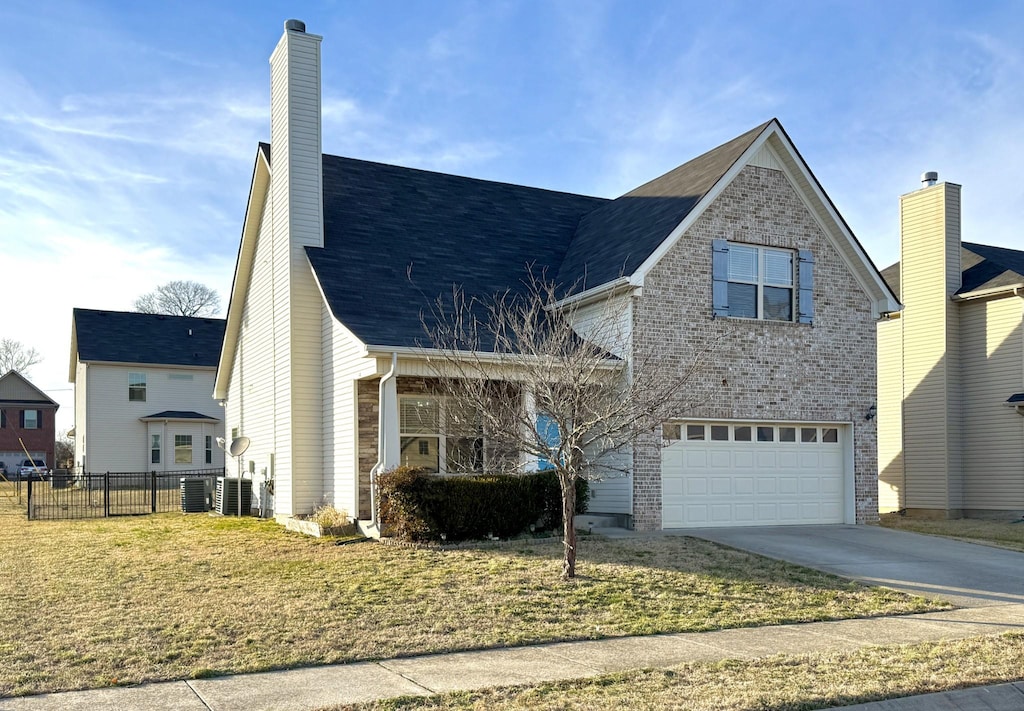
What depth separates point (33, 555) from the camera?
1484 centimetres

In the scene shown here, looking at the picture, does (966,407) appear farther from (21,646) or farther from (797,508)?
(21,646)

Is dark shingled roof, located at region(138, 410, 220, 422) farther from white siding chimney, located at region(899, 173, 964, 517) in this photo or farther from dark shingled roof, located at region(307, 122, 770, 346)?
white siding chimney, located at region(899, 173, 964, 517)

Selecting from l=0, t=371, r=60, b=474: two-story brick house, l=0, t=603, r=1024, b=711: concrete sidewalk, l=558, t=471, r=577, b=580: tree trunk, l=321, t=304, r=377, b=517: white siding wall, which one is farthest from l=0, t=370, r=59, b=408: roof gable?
l=0, t=603, r=1024, b=711: concrete sidewalk

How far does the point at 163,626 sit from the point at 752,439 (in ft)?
38.7

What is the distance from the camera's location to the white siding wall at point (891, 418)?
23656mm

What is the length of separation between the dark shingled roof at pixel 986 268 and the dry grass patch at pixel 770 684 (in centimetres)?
1545

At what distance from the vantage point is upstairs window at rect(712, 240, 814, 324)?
1788cm

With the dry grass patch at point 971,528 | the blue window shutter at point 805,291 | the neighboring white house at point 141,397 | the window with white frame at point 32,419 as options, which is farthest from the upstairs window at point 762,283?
the window with white frame at point 32,419

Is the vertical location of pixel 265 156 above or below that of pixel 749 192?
above

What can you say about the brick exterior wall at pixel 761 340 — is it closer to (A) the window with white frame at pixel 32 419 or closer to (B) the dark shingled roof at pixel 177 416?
(B) the dark shingled roof at pixel 177 416

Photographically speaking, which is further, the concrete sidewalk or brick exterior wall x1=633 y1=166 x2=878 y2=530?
brick exterior wall x1=633 y1=166 x2=878 y2=530

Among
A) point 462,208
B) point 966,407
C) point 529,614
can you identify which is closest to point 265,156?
point 462,208

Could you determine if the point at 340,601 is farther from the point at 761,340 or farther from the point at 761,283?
the point at 761,283

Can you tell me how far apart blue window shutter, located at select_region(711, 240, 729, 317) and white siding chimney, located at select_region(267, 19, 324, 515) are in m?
7.55
